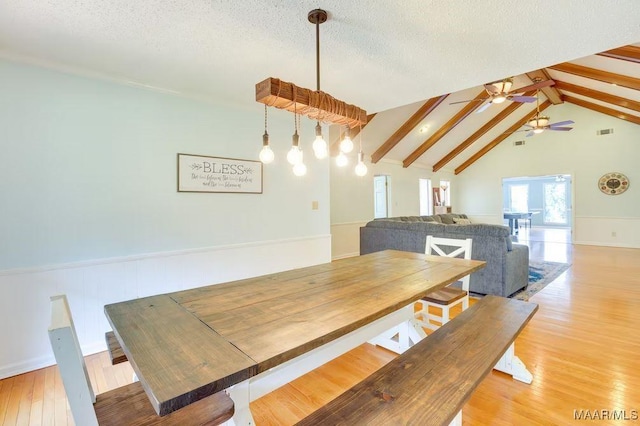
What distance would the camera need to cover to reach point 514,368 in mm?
2004

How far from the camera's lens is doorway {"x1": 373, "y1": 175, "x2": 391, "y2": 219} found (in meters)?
7.66

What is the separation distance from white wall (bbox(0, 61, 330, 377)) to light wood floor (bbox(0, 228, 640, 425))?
1.48 feet

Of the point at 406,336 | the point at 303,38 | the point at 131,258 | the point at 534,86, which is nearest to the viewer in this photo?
the point at 303,38

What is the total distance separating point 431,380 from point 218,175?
262 cm

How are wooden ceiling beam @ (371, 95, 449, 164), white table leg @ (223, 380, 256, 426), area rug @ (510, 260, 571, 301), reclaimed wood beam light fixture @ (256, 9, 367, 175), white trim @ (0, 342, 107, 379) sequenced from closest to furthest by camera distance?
white table leg @ (223, 380, 256, 426) < reclaimed wood beam light fixture @ (256, 9, 367, 175) < white trim @ (0, 342, 107, 379) < area rug @ (510, 260, 571, 301) < wooden ceiling beam @ (371, 95, 449, 164)

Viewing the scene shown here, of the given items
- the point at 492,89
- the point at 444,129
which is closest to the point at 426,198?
the point at 444,129

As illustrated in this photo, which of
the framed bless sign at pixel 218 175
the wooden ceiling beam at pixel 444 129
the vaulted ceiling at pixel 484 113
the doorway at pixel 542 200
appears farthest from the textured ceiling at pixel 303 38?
the doorway at pixel 542 200

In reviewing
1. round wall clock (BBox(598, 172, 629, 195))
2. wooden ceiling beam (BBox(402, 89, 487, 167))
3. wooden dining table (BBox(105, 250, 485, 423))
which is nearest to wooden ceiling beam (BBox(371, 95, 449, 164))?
wooden ceiling beam (BBox(402, 89, 487, 167))

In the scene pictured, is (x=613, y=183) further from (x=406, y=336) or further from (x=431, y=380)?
(x=431, y=380)

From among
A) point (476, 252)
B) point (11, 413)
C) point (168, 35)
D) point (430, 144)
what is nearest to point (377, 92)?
point (168, 35)

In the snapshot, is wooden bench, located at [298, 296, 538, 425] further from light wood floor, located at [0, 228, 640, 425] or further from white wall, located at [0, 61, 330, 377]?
white wall, located at [0, 61, 330, 377]

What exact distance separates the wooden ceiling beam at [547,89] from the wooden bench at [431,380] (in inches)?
218

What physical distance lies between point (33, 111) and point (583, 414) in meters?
4.08

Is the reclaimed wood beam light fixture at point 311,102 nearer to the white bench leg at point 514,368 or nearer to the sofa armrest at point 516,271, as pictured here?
the white bench leg at point 514,368
